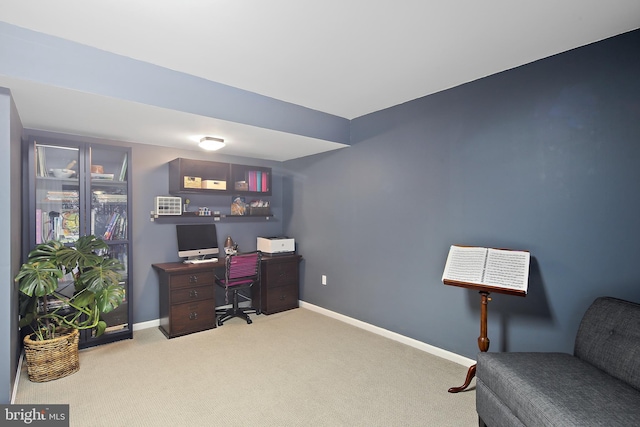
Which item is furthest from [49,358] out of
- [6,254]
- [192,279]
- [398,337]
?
[398,337]

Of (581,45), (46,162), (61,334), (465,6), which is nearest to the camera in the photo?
(465,6)

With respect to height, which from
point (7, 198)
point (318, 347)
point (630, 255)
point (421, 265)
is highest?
point (7, 198)

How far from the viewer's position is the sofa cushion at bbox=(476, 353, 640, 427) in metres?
1.38

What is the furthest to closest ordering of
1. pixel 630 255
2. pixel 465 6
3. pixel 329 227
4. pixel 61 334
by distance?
pixel 329 227
pixel 61 334
pixel 630 255
pixel 465 6

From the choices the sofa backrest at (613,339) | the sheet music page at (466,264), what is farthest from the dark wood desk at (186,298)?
the sofa backrest at (613,339)

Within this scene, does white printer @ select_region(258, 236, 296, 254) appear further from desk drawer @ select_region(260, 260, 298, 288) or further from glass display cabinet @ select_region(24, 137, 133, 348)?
glass display cabinet @ select_region(24, 137, 133, 348)

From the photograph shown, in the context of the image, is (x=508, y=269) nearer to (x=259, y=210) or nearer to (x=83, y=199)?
(x=259, y=210)

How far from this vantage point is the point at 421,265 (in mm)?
3180

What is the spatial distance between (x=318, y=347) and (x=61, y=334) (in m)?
2.24

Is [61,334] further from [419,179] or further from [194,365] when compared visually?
[419,179]

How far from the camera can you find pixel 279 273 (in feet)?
14.3

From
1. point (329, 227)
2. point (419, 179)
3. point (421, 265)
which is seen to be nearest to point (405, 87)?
point (419, 179)

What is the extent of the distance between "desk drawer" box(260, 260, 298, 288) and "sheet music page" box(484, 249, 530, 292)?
269 cm

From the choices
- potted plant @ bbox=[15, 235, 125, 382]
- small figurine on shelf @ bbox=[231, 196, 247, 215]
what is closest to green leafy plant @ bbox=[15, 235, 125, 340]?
potted plant @ bbox=[15, 235, 125, 382]
